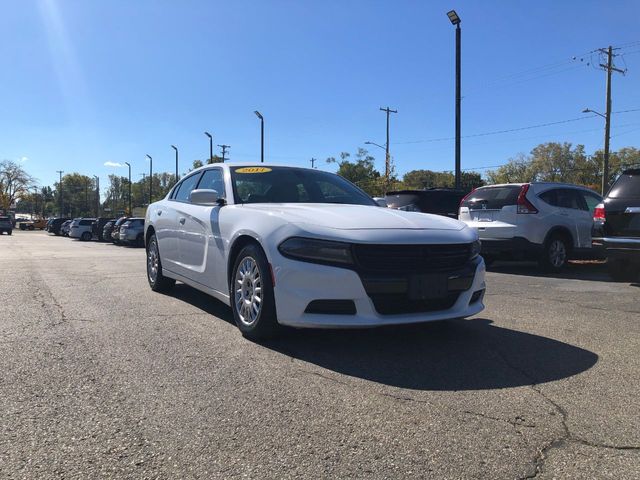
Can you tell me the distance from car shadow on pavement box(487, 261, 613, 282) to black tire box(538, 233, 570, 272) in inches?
5.3

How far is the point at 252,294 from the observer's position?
4.39 m

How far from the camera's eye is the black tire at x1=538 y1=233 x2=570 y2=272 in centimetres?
932

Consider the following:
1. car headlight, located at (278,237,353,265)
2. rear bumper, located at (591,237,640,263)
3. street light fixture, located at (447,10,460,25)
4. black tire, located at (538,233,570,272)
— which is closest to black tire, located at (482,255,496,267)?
black tire, located at (538,233,570,272)

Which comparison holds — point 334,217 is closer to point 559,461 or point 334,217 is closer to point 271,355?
point 271,355

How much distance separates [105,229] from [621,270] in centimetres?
3195

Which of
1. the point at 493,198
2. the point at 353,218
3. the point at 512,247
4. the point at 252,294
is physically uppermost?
the point at 493,198

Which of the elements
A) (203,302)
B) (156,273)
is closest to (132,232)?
(156,273)

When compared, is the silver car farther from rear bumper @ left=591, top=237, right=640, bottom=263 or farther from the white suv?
rear bumper @ left=591, top=237, right=640, bottom=263

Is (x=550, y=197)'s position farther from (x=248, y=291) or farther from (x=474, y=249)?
(x=248, y=291)

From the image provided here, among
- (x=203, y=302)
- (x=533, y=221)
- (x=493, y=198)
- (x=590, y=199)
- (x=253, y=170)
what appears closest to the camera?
(x=253, y=170)

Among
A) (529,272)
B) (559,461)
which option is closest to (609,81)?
(529,272)

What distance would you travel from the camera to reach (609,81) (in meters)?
35.1

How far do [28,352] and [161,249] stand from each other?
2808mm

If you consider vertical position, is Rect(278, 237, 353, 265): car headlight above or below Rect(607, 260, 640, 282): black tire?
above
